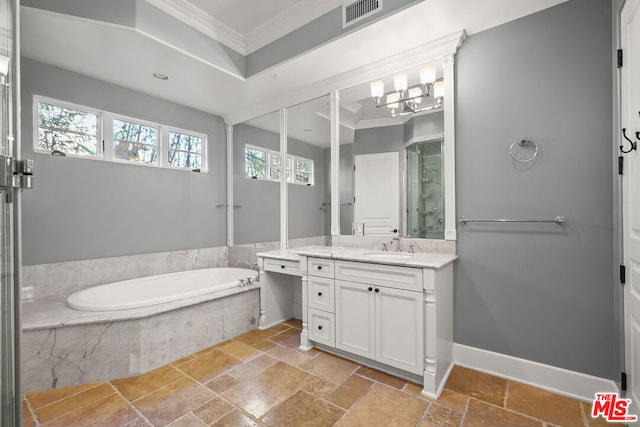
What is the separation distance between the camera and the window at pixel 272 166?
351 centimetres

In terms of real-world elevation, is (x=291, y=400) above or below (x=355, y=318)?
below

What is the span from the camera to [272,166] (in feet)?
12.4

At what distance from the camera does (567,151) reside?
6.55ft

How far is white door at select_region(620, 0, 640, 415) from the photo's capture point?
153 cm

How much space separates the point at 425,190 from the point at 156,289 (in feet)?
10.1

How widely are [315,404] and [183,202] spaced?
116 inches

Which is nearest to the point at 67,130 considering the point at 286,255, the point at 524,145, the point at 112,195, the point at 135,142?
the point at 135,142

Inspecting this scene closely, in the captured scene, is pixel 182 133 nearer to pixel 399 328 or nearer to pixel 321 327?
pixel 321 327

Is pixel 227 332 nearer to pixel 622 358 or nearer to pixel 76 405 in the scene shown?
pixel 76 405

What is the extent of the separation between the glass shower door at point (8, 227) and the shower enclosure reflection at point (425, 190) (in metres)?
2.49

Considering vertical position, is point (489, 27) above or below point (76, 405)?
above

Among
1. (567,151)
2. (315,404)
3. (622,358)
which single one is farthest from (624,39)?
(315,404)

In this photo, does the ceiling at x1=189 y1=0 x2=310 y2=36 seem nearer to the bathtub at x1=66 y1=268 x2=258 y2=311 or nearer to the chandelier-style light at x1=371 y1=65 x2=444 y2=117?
the chandelier-style light at x1=371 y1=65 x2=444 y2=117

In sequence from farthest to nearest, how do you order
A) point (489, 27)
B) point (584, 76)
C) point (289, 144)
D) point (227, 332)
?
1. point (289, 144)
2. point (227, 332)
3. point (489, 27)
4. point (584, 76)
